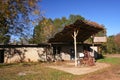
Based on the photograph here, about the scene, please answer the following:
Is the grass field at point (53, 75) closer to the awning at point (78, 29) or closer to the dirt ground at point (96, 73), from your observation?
the dirt ground at point (96, 73)

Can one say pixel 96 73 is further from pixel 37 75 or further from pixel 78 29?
pixel 78 29

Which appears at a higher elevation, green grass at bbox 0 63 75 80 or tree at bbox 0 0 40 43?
tree at bbox 0 0 40 43

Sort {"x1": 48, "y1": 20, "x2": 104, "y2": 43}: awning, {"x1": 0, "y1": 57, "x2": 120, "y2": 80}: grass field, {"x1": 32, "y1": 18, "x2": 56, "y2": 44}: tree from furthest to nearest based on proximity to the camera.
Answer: {"x1": 32, "y1": 18, "x2": 56, "y2": 44}: tree
{"x1": 48, "y1": 20, "x2": 104, "y2": 43}: awning
{"x1": 0, "y1": 57, "x2": 120, "y2": 80}: grass field

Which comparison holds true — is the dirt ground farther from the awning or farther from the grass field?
the awning

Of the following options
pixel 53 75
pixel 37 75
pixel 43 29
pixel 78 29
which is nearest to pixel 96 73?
pixel 53 75

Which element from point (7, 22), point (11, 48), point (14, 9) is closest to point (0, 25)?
point (7, 22)

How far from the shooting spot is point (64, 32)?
25219mm

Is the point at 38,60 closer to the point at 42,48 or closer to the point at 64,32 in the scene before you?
the point at 42,48

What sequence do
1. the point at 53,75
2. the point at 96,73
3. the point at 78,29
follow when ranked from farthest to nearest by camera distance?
the point at 78,29, the point at 96,73, the point at 53,75

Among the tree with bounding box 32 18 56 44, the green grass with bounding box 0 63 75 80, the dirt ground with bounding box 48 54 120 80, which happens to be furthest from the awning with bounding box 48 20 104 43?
the green grass with bounding box 0 63 75 80

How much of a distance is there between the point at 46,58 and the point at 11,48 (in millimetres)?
5392

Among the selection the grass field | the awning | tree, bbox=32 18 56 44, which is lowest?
the grass field

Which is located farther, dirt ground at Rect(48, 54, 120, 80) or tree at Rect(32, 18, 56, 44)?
tree at Rect(32, 18, 56, 44)

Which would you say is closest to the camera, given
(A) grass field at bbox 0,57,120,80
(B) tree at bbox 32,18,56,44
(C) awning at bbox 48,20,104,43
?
(A) grass field at bbox 0,57,120,80
